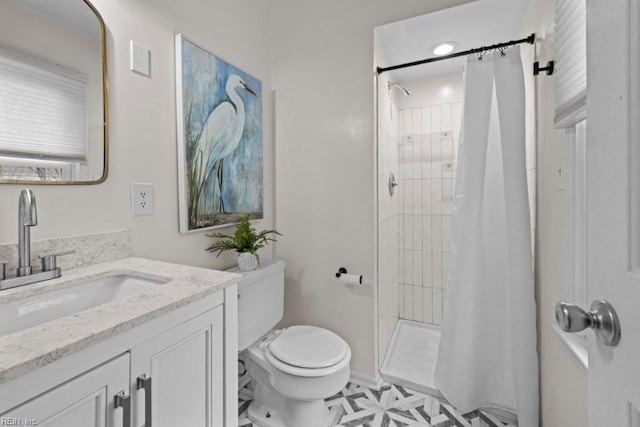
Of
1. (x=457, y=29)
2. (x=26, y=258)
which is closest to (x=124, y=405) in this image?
(x=26, y=258)

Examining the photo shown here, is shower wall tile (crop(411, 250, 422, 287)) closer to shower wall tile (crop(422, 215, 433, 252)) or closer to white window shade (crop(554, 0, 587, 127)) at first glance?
shower wall tile (crop(422, 215, 433, 252))

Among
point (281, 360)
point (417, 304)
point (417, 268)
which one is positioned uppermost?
point (417, 268)

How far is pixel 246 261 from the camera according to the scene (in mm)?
1508

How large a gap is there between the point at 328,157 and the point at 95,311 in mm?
1432

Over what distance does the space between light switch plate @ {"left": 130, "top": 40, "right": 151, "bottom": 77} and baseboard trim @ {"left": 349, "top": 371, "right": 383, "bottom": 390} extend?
1.91 meters

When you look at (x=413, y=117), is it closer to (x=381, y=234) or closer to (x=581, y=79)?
(x=381, y=234)

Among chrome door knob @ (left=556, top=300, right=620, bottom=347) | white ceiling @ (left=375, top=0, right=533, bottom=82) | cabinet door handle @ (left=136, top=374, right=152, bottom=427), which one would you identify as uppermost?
white ceiling @ (left=375, top=0, right=533, bottom=82)

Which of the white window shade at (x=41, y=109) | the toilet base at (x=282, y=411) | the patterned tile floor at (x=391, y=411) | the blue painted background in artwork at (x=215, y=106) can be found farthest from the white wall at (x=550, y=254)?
the white window shade at (x=41, y=109)

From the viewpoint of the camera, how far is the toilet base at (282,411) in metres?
1.41

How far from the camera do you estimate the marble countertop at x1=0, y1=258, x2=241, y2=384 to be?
473 mm

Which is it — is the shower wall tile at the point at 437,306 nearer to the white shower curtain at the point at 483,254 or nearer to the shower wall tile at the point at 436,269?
the shower wall tile at the point at 436,269

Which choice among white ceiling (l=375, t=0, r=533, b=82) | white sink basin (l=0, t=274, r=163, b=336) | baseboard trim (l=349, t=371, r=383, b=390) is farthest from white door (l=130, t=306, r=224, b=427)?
white ceiling (l=375, t=0, r=533, b=82)

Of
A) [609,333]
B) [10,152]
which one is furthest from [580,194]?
[10,152]

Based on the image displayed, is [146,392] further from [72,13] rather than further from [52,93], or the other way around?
[72,13]
